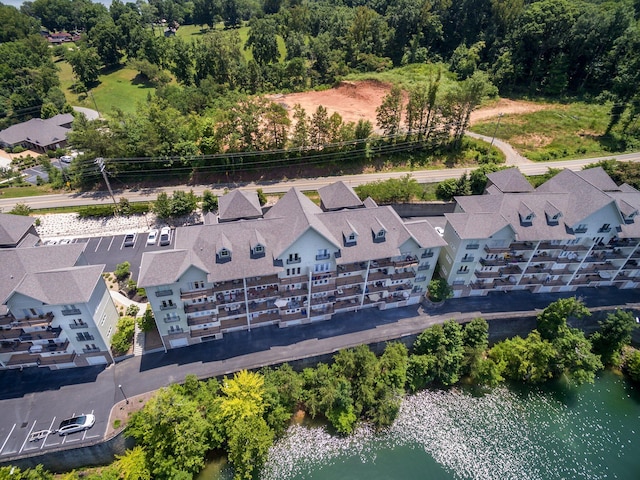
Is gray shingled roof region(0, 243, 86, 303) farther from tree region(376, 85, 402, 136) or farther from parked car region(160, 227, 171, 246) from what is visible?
tree region(376, 85, 402, 136)

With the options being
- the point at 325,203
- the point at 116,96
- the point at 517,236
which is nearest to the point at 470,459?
the point at 517,236

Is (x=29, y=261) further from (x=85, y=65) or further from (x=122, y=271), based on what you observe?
(x=85, y=65)

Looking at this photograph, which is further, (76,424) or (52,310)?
(52,310)

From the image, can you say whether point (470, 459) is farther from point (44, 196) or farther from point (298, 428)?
point (44, 196)

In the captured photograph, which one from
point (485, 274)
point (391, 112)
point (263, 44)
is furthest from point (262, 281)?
point (263, 44)

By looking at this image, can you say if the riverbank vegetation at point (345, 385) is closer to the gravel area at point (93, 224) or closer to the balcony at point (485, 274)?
the balcony at point (485, 274)

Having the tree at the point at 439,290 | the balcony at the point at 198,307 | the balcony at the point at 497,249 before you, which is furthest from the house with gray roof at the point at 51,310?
the balcony at the point at 497,249

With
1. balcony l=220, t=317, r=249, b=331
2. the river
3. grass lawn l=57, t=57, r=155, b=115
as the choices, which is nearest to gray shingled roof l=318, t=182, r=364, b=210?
balcony l=220, t=317, r=249, b=331
